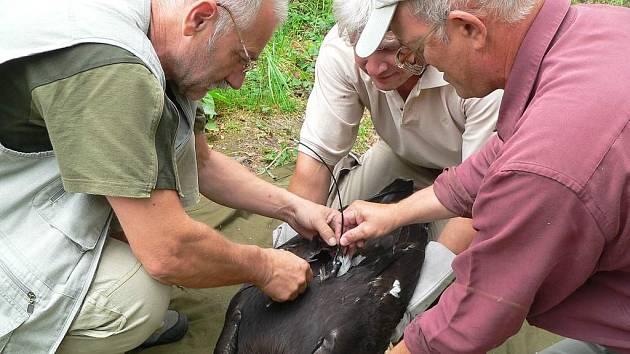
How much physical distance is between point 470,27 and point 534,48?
0.56 feet

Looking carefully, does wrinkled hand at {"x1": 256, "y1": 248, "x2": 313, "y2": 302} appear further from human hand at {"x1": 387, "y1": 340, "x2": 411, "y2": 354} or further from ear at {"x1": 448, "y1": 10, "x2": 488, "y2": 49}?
ear at {"x1": 448, "y1": 10, "x2": 488, "y2": 49}

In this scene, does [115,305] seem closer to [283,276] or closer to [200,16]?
[283,276]

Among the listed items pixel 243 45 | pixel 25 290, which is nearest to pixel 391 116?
pixel 243 45

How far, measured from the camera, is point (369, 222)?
2.80 m

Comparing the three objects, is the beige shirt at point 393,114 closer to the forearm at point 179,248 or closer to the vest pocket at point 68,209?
the forearm at point 179,248

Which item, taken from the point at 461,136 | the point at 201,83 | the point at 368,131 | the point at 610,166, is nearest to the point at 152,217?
the point at 201,83

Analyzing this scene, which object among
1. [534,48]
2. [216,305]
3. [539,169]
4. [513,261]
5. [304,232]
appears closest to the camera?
[539,169]

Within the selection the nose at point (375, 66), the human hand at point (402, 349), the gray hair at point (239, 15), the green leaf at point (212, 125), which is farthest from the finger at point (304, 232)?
the green leaf at point (212, 125)

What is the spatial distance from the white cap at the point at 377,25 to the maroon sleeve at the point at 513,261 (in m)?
0.53

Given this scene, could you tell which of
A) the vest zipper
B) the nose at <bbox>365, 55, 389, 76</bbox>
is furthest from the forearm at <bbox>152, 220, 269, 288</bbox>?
the nose at <bbox>365, 55, 389, 76</bbox>

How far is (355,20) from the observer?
2.57 metres

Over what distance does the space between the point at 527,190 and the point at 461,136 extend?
5.20 feet

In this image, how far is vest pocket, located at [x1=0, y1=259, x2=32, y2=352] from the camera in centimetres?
219

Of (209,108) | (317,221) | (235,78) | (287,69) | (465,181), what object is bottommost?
(287,69)
